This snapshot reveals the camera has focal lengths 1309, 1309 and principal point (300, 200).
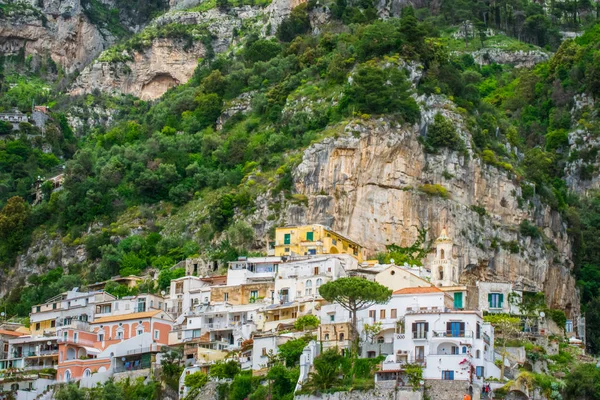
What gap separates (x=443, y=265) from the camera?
297 ft

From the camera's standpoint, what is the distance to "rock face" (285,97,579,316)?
96125 millimetres

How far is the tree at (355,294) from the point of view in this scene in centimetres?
7631

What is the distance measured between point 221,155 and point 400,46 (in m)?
17.6

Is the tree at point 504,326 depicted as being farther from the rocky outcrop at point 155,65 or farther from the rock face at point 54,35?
the rock face at point 54,35

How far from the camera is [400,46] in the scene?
108688 mm

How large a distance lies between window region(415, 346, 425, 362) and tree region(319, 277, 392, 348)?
176 inches

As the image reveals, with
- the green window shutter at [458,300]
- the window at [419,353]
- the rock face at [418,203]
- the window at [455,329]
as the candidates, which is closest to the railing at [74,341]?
the rock face at [418,203]

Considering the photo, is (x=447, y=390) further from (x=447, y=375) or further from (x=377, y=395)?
(x=377, y=395)

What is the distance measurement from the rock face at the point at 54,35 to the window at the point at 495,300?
98.4 m

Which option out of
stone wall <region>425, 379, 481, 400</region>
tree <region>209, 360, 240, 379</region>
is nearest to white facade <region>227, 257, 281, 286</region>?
tree <region>209, 360, 240, 379</region>

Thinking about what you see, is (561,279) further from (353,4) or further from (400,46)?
(353,4)

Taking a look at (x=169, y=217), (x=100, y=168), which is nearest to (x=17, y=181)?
(x=100, y=168)

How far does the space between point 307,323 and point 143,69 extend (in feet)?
Answer: 275

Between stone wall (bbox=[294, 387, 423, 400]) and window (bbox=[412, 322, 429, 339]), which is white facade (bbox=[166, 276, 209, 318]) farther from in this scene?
window (bbox=[412, 322, 429, 339])
